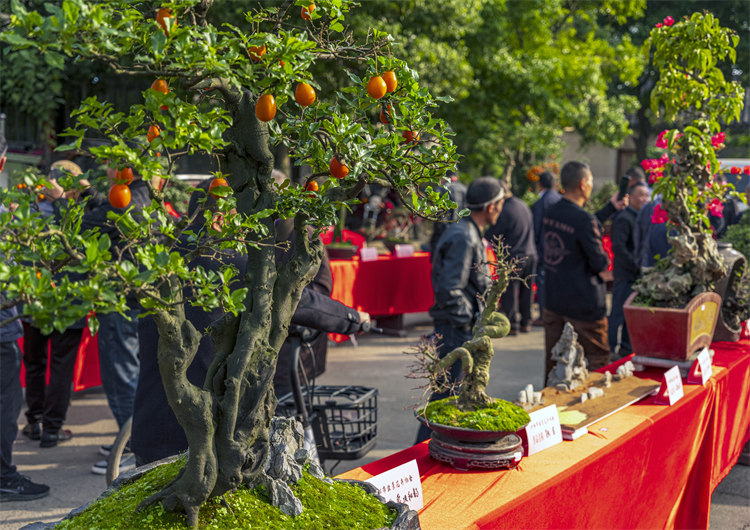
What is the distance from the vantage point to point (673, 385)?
2994 mm

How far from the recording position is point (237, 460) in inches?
57.4

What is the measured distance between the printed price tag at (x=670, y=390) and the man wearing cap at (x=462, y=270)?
3.83 feet

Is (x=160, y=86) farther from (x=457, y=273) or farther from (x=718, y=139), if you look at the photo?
(x=718, y=139)

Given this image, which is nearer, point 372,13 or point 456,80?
point 372,13

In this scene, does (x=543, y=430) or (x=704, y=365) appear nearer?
(x=543, y=430)

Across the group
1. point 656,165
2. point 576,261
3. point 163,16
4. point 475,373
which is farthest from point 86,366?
point 163,16

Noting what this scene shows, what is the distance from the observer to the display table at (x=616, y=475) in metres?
1.99

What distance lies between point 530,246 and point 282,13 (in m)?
6.74

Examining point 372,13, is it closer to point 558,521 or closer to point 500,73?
point 500,73

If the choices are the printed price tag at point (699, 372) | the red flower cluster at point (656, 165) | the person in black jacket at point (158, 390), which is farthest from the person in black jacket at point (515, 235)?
the person in black jacket at point (158, 390)

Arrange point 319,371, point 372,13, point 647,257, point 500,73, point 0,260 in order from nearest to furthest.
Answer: point 0,260
point 319,371
point 647,257
point 372,13
point 500,73

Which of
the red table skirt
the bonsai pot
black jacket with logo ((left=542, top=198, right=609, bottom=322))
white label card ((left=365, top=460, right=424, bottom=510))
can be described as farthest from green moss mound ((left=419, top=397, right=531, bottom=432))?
the red table skirt

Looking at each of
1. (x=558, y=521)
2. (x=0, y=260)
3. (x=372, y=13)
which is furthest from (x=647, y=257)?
(x=372, y=13)

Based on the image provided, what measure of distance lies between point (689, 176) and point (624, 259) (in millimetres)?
2925
